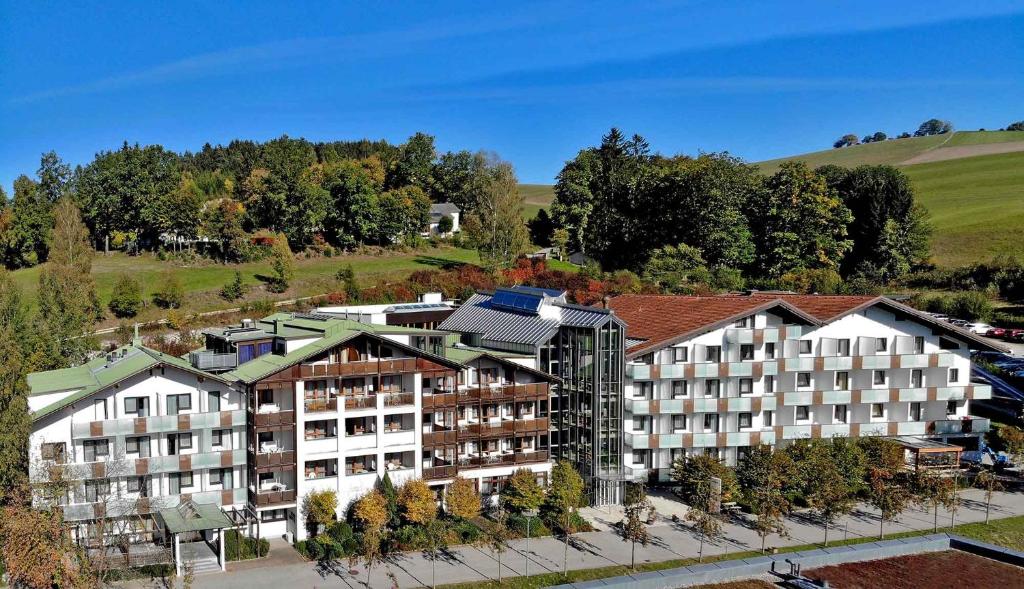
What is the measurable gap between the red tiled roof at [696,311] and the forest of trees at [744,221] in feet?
124

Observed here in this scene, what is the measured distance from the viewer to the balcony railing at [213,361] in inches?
1930

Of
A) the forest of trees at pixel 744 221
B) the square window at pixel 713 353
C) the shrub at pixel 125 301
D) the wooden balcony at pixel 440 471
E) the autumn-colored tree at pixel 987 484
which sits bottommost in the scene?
the autumn-colored tree at pixel 987 484

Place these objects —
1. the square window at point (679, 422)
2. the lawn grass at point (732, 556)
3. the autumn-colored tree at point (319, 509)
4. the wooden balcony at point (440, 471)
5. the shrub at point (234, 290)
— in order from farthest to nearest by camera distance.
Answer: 1. the shrub at point (234, 290)
2. the square window at point (679, 422)
3. the wooden balcony at point (440, 471)
4. the autumn-colored tree at point (319, 509)
5. the lawn grass at point (732, 556)

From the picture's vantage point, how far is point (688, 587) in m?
43.0

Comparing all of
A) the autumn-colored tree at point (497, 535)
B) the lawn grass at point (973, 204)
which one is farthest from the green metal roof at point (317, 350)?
the lawn grass at point (973, 204)

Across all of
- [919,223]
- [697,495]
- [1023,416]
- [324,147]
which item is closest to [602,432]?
[697,495]

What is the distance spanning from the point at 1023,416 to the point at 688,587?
38.8 m

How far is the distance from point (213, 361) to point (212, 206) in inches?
3062

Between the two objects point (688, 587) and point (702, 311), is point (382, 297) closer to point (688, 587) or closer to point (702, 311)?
point (702, 311)

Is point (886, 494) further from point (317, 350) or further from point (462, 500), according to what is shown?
point (317, 350)

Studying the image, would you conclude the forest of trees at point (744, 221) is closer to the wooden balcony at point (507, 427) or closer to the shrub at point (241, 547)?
the wooden balcony at point (507, 427)

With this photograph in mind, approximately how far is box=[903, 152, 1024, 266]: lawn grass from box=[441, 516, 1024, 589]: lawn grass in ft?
255

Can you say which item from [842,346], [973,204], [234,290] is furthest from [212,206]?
[973,204]

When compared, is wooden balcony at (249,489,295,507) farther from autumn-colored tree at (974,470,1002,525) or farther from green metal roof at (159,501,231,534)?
autumn-colored tree at (974,470,1002,525)
